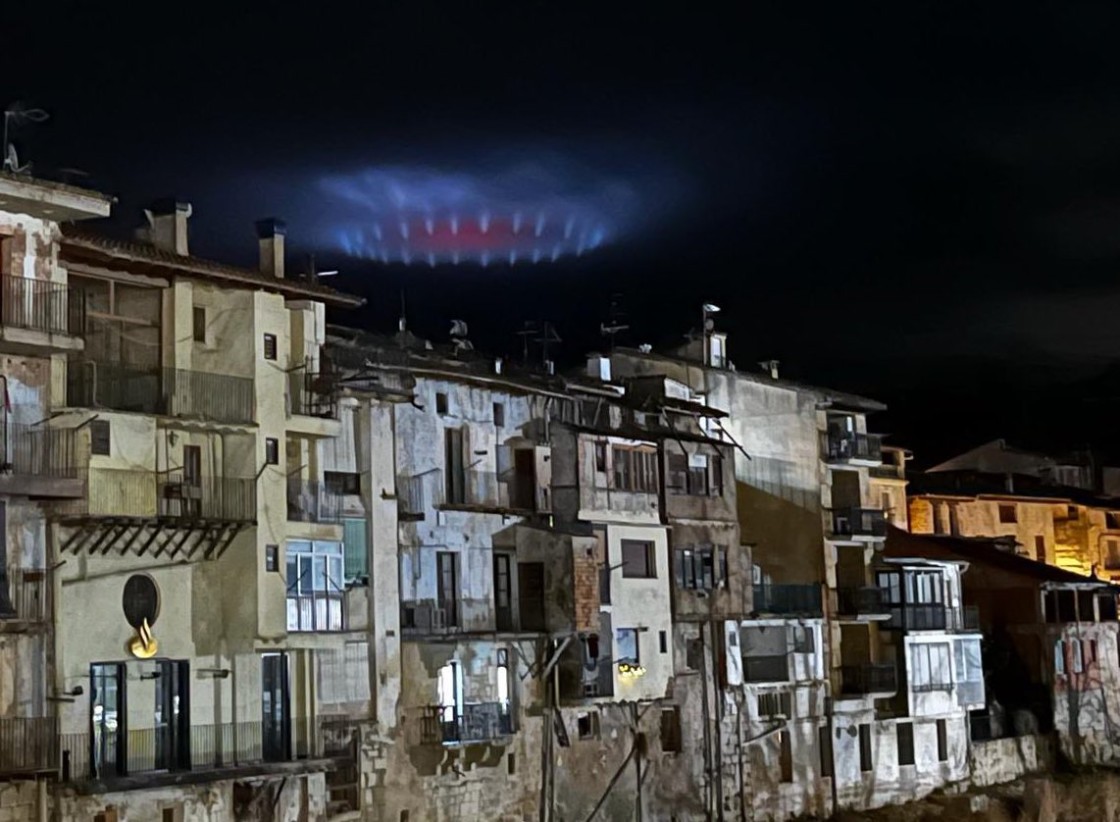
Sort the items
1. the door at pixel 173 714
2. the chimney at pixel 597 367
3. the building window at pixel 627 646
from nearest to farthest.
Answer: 1. the door at pixel 173 714
2. the building window at pixel 627 646
3. the chimney at pixel 597 367

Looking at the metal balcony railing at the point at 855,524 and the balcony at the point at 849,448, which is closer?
the metal balcony railing at the point at 855,524

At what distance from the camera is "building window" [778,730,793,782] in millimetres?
62531

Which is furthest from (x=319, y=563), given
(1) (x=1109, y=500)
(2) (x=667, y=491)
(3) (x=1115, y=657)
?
(1) (x=1109, y=500)

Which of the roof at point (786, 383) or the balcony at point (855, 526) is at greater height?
the roof at point (786, 383)

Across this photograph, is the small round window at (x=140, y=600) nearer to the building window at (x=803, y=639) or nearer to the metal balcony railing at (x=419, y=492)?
the metal balcony railing at (x=419, y=492)

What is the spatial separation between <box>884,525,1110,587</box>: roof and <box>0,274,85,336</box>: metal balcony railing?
43422mm

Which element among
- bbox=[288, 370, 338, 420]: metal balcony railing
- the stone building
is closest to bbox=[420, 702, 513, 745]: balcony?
the stone building

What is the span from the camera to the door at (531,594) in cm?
5209

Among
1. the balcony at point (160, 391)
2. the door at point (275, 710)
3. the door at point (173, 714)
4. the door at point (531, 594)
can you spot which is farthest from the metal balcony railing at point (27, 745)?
the door at point (531, 594)

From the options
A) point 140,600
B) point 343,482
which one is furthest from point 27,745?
point 343,482

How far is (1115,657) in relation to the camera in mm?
83688

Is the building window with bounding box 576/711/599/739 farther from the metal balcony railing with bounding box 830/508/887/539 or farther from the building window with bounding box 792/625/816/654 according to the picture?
the metal balcony railing with bounding box 830/508/887/539

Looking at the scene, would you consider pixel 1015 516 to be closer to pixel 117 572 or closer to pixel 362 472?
pixel 362 472

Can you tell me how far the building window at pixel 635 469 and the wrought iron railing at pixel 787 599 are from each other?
27.5 ft
